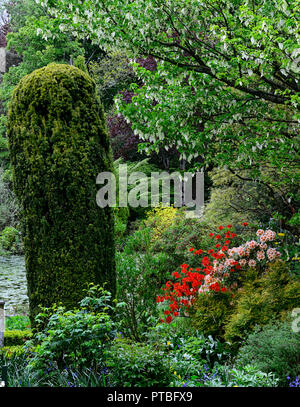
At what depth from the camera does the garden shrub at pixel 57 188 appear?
3943 millimetres

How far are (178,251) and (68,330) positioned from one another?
4088 mm

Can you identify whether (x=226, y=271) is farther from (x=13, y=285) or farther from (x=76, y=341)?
(x=13, y=285)

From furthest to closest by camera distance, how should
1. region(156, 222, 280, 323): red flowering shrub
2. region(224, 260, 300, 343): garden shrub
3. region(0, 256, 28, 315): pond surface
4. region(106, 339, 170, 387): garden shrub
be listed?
1. region(0, 256, 28, 315): pond surface
2. region(156, 222, 280, 323): red flowering shrub
3. region(224, 260, 300, 343): garden shrub
4. region(106, 339, 170, 387): garden shrub

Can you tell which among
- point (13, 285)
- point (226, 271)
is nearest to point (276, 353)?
point (226, 271)

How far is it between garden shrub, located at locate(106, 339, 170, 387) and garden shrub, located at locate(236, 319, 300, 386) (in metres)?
0.80

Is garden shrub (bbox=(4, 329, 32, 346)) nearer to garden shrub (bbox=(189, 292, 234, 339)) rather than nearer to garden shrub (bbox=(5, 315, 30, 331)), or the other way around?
garden shrub (bbox=(5, 315, 30, 331))

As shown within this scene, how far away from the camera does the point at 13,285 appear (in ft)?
30.8

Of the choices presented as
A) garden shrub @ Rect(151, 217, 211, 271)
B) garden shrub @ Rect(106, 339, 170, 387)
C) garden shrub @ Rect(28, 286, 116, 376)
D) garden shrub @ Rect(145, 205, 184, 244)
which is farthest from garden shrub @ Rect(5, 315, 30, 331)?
garden shrub @ Rect(106, 339, 170, 387)

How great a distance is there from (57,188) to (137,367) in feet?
6.32

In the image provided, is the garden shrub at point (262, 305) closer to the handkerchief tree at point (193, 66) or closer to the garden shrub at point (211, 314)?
the garden shrub at point (211, 314)

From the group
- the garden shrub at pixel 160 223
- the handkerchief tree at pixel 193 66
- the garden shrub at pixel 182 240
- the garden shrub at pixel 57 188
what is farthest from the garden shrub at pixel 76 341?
the garden shrub at pixel 160 223

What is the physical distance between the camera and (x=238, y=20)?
14.8 ft

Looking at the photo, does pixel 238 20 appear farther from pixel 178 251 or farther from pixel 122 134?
pixel 122 134

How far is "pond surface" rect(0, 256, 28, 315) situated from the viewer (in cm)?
758
